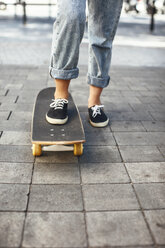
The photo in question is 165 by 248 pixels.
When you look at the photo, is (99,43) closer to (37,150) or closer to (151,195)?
(37,150)

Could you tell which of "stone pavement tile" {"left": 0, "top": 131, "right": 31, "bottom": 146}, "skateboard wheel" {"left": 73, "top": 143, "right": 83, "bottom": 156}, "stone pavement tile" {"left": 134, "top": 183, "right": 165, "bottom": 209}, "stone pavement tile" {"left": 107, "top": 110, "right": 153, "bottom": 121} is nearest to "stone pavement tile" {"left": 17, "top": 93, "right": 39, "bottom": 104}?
"stone pavement tile" {"left": 0, "top": 131, "right": 31, "bottom": 146}

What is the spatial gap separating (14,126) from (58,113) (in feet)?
1.72

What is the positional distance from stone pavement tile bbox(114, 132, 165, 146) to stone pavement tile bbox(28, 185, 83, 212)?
2.41ft

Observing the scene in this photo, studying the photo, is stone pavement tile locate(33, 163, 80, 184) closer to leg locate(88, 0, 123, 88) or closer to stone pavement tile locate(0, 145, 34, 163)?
stone pavement tile locate(0, 145, 34, 163)

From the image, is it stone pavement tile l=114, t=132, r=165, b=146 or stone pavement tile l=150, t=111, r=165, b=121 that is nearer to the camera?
stone pavement tile l=114, t=132, r=165, b=146

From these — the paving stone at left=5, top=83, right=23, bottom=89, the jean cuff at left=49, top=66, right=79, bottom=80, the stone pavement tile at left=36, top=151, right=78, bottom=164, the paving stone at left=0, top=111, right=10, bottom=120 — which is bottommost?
the paving stone at left=5, top=83, right=23, bottom=89

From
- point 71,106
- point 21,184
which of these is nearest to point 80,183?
point 21,184

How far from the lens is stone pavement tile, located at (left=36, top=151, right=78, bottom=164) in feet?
6.15

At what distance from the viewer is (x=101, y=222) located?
53.1 inches

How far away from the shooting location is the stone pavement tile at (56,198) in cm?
144

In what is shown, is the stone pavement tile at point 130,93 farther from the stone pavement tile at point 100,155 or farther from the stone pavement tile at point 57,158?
the stone pavement tile at point 57,158

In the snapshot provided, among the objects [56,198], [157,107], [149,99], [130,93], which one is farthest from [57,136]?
[130,93]

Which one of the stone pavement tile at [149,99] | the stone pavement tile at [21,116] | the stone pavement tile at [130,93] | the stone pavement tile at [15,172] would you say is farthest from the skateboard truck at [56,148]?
the stone pavement tile at [130,93]

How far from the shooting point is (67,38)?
1991mm
